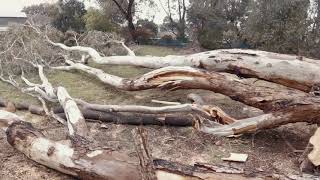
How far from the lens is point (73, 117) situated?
208 inches

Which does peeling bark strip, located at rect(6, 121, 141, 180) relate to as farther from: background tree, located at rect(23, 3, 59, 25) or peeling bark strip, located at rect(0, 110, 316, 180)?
background tree, located at rect(23, 3, 59, 25)

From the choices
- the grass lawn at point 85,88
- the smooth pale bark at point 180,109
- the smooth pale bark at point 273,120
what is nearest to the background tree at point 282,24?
the grass lawn at point 85,88

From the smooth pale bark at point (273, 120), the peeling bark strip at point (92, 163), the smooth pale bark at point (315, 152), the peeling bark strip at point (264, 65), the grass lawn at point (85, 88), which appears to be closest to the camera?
the peeling bark strip at point (92, 163)

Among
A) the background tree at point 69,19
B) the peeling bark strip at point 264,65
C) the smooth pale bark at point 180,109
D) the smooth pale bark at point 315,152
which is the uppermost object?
the background tree at point 69,19

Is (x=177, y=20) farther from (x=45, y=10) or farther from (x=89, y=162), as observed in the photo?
(x=89, y=162)

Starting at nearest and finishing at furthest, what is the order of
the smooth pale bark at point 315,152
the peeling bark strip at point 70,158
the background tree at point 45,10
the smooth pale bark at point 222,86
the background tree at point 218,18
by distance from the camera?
the peeling bark strip at point 70,158 < the smooth pale bark at point 315,152 < the smooth pale bark at point 222,86 < the background tree at point 218,18 < the background tree at point 45,10

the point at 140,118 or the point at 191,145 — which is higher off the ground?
the point at 140,118

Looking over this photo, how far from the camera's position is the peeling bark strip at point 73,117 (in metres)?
4.93

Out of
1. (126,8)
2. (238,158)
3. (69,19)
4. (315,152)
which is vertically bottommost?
(238,158)

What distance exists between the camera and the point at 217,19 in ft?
40.8

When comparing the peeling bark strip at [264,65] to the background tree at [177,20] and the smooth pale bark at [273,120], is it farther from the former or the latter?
the background tree at [177,20]

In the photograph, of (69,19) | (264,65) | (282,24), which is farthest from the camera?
(69,19)

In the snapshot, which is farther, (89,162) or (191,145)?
(191,145)

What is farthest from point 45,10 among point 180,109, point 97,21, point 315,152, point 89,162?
point 315,152
